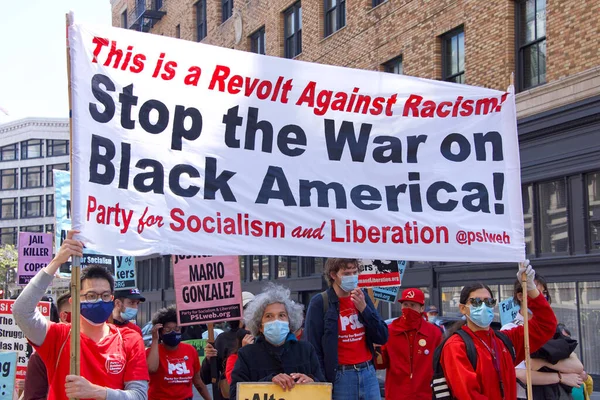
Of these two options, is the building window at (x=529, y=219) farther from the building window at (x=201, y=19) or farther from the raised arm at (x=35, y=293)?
the building window at (x=201, y=19)

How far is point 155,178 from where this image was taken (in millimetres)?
5449

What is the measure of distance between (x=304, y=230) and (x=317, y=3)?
21.2m

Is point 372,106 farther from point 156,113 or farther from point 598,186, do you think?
point 598,186

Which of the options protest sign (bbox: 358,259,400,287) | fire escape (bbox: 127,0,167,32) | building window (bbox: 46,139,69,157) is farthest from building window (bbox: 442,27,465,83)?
building window (bbox: 46,139,69,157)

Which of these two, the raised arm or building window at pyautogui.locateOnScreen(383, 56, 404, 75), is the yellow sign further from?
building window at pyautogui.locateOnScreen(383, 56, 404, 75)

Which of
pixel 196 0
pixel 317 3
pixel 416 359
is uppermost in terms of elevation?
pixel 196 0

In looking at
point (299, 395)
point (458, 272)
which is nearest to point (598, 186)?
point (458, 272)

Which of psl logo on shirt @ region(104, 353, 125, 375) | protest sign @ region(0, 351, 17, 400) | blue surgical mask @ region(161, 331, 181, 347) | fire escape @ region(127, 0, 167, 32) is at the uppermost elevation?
fire escape @ region(127, 0, 167, 32)

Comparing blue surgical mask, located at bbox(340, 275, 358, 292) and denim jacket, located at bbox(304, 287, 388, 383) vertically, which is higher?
blue surgical mask, located at bbox(340, 275, 358, 292)

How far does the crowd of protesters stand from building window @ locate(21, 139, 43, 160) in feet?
269

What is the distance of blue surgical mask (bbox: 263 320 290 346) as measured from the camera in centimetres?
579

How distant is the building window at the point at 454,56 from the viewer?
2016 centimetres

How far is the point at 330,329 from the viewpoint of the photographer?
22.7 feet

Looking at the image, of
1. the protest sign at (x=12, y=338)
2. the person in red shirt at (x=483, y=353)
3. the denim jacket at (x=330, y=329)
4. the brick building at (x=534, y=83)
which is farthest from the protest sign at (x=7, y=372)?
the brick building at (x=534, y=83)
